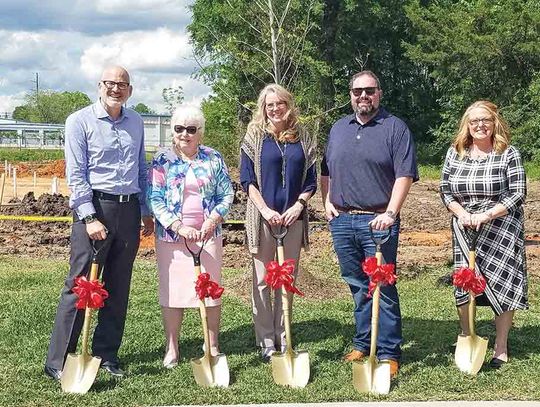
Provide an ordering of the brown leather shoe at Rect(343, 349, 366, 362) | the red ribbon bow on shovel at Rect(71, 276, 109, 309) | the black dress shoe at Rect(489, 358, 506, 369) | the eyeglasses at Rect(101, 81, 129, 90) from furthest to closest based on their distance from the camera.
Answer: the brown leather shoe at Rect(343, 349, 366, 362) < the black dress shoe at Rect(489, 358, 506, 369) < the eyeglasses at Rect(101, 81, 129, 90) < the red ribbon bow on shovel at Rect(71, 276, 109, 309)

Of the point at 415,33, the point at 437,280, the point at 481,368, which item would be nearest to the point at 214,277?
the point at 481,368

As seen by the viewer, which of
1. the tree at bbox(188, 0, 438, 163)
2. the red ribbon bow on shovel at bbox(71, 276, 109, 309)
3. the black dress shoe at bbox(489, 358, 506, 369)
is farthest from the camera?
the tree at bbox(188, 0, 438, 163)

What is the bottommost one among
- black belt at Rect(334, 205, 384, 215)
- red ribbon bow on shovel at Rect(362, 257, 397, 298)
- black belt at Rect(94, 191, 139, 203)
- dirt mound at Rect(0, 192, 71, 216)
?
dirt mound at Rect(0, 192, 71, 216)

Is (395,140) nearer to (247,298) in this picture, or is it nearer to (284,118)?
(284,118)

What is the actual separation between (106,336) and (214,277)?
2.70 feet

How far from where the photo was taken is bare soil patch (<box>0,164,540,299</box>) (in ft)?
29.2

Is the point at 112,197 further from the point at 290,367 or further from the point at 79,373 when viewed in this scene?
the point at 290,367

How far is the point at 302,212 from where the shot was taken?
216 inches

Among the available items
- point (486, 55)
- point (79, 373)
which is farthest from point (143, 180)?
point (486, 55)

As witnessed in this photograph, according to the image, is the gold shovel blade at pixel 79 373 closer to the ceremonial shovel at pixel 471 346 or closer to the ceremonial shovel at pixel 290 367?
the ceremonial shovel at pixel 290 367

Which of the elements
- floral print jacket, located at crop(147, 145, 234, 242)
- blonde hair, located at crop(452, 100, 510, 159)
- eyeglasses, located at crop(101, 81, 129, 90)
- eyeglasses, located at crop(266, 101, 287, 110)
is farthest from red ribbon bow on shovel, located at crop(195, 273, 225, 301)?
blonde hair, located at crop(452, 100, 510, 159)

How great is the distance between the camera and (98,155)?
494cm

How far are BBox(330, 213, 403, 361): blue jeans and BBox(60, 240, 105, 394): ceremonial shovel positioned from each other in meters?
1.66

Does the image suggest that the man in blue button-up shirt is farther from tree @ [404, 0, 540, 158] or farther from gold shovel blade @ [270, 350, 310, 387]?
tree @ [404, 0, 540, 158]
